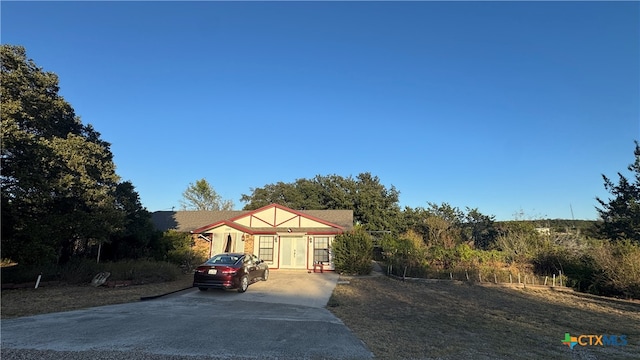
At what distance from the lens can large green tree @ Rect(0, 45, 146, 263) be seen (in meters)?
12.4

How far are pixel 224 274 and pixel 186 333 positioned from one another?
6271mm

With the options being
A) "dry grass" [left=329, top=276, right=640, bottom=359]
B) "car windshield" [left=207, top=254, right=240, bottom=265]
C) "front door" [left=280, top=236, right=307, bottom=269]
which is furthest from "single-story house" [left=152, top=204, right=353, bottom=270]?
"car windshield" [left=207, top=254, right=240, bottom=265]

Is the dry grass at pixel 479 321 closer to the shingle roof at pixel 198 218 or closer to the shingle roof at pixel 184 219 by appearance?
the shingle roof at pixel 198 218

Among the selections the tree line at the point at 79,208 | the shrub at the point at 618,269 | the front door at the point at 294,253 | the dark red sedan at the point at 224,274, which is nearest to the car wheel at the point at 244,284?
the dark red sedan at the point at 224,274

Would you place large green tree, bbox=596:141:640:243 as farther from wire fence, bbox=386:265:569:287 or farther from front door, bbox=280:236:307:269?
front door, bbox=280:236:307:269

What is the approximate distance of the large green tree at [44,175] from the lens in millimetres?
12391

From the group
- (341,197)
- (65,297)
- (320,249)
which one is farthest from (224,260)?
(341,197)

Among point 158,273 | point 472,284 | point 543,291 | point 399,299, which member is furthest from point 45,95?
point 543,291

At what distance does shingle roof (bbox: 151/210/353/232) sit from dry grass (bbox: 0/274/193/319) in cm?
1360

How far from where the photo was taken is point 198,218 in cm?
3069

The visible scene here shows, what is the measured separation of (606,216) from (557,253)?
32.3 ft

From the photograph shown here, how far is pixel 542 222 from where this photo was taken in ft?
98.6

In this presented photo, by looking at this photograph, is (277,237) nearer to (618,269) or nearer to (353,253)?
(353,253)

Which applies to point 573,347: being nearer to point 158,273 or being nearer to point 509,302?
point 509,302
